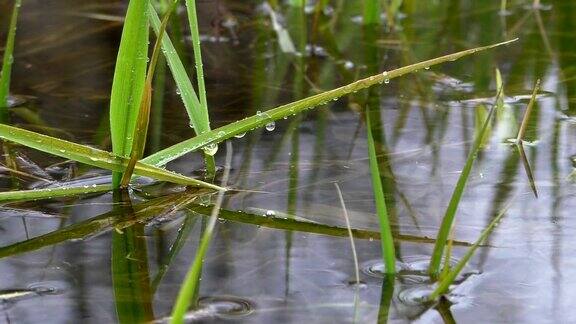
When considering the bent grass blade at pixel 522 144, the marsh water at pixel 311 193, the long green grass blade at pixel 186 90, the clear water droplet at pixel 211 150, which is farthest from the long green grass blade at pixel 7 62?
the bent grass blade at pixel 522 144

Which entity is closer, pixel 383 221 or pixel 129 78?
pixel 383 221

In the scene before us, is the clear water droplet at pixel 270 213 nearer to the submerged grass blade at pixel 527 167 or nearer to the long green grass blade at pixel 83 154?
the long green grass blade at pixel 83 154

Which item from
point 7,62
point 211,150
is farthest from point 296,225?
point 7,62

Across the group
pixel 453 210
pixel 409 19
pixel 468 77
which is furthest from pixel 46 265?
pixel 409 19

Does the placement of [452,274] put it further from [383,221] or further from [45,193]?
[45,193]

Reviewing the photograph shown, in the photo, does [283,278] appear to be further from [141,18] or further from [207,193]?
[141,18]
